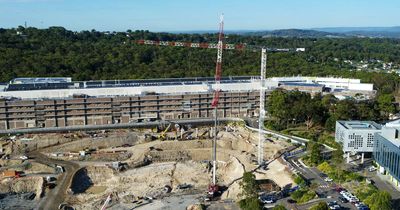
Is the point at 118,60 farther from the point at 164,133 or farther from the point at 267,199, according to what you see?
the point at 267,199

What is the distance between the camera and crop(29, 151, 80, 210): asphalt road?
47.4m

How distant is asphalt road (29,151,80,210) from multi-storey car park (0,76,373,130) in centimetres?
1030

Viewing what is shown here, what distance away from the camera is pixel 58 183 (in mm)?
52188

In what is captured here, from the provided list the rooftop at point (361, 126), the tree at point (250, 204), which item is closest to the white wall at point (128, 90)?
the rooftop at point (361, 126)

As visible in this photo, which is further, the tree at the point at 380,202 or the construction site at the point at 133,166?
the construction site at the point at 133,166

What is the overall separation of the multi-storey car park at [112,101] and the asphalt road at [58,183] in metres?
10.3

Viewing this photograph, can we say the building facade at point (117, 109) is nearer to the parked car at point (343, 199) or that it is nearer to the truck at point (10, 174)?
the truck at point (10, 174)

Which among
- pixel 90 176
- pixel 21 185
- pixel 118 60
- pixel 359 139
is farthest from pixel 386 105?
pixel 118 60

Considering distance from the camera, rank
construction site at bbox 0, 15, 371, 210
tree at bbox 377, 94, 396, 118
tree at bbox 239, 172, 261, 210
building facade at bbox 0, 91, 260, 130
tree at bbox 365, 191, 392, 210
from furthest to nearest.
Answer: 1. tree at bbox 377, 94, 396, 118
2. building facade at bbox 0, 91, 260, 130
3. construction site at bbox 0, 15, 371, 210
4. tree at bbox 239, 172, 261, 210
5. tree at bbox 365, 191, 392, 210

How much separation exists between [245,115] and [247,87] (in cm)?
580

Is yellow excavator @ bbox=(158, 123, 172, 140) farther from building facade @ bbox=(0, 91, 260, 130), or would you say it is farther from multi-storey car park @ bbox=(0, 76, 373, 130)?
multi-storey car park @ bbox=(0, 76, 373, 130)

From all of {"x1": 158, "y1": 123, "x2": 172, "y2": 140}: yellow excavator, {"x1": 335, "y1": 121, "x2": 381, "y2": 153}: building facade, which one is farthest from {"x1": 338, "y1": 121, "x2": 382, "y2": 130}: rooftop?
{"x1": 158, "y1": 123, "x2": 172, "y2": 140}: yellow excavator

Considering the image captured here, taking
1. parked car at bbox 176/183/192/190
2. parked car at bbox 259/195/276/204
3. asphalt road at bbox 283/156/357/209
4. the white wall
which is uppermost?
the white wall

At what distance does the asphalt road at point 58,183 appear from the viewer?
47.4 m
